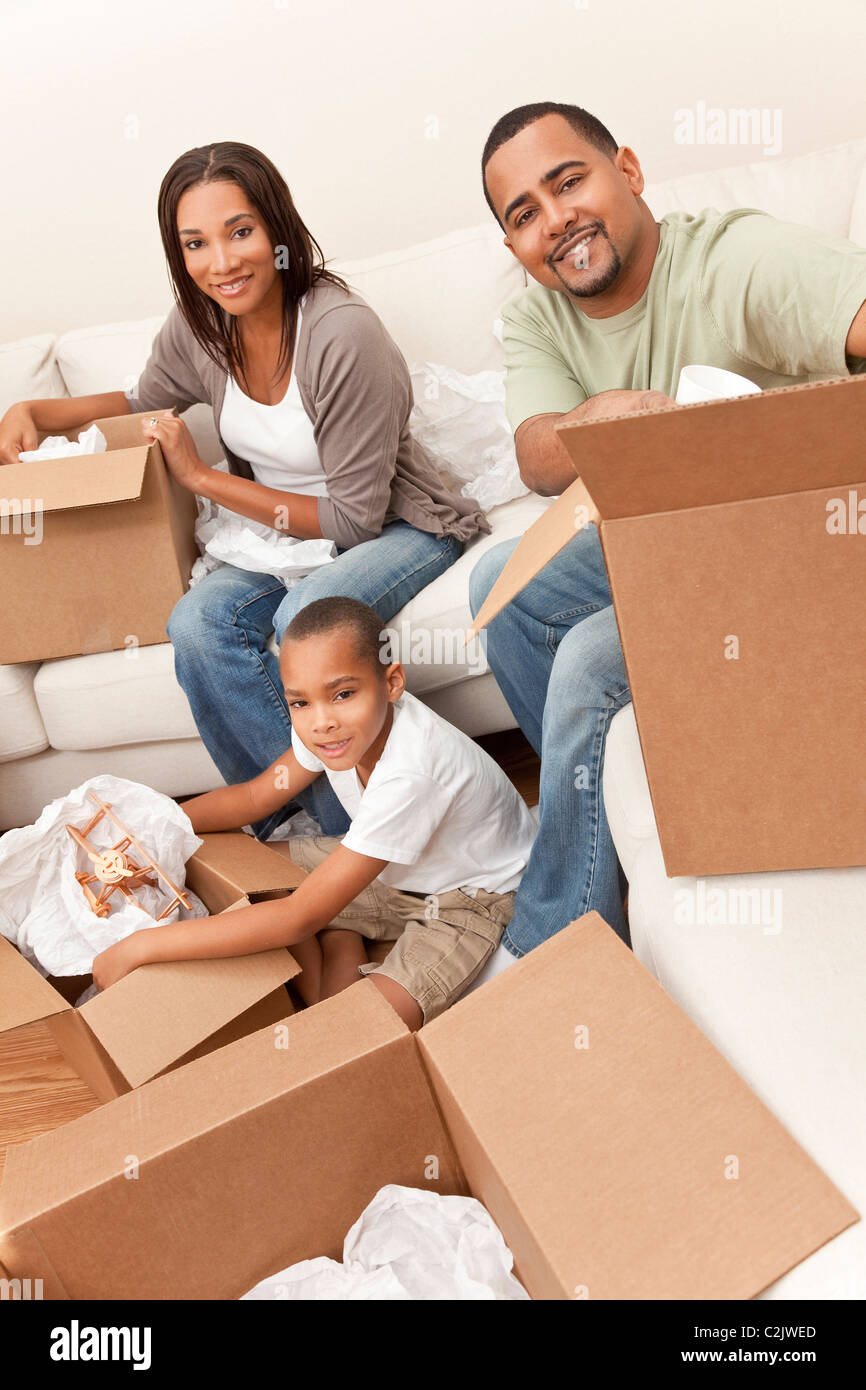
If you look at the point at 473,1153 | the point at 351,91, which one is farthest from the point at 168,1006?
the point at 351,91

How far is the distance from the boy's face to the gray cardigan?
43 cm

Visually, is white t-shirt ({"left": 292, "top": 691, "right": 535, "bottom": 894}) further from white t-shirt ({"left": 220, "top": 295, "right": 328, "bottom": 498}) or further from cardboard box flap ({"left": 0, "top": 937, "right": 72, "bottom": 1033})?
white t-shirt ({"left": 220, "top": 295, "right": 328, "bottom": 498})

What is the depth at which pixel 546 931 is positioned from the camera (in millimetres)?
1337

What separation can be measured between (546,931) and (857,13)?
195 centimetres

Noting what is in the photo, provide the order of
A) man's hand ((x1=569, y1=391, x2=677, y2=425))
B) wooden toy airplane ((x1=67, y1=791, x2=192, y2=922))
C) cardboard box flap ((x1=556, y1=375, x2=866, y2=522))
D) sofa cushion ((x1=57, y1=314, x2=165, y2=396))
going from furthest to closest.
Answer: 1. sofa cushion ((x1=57, y1=314, x2=165, y2=396))
2. wooden toy airplane ((x1=67, y1=791, x2=192, y2=922))
3. man's hand ((x1=569, y1=391, x2=677, y2=425))
4. cardboard box flap ((x1=556, y1=375, x2=866, y2=522))

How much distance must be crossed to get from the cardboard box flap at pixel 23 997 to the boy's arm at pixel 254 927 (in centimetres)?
10

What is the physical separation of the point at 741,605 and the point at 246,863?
885mm

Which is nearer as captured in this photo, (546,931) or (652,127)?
(546,931)

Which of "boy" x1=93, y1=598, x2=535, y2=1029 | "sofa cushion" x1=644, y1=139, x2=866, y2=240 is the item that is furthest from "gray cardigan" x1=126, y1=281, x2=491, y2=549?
"sofa cushion" x1=644, y1=139, x2=866, y2=240

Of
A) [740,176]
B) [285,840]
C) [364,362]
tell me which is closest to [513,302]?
[364,362]

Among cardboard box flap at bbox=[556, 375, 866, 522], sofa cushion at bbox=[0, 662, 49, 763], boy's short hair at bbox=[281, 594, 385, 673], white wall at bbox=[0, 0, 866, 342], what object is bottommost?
sofa cushion at bbox=[0, 662, 49, 763]

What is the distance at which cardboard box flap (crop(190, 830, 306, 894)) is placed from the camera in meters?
1.38

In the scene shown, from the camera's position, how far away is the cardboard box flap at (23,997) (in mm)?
1165
